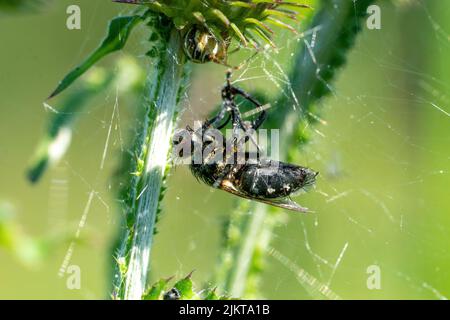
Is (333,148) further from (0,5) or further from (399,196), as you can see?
(0,5)

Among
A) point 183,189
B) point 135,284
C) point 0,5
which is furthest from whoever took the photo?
point 183,189

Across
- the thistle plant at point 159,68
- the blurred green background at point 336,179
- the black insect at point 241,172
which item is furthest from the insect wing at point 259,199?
the blurred green background at point 336,179

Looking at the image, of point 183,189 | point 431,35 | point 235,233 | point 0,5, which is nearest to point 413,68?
point 431,35

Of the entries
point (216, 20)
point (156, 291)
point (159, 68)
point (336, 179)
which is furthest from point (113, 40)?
point (336, 179)

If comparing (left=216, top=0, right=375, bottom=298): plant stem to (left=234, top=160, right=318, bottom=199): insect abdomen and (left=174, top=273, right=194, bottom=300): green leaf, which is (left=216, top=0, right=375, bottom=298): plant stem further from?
(left=174, top=273, right=194, bottom=300): green leaf

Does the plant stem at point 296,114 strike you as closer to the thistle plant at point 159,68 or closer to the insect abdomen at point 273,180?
the insect abdomen at point 273,180
